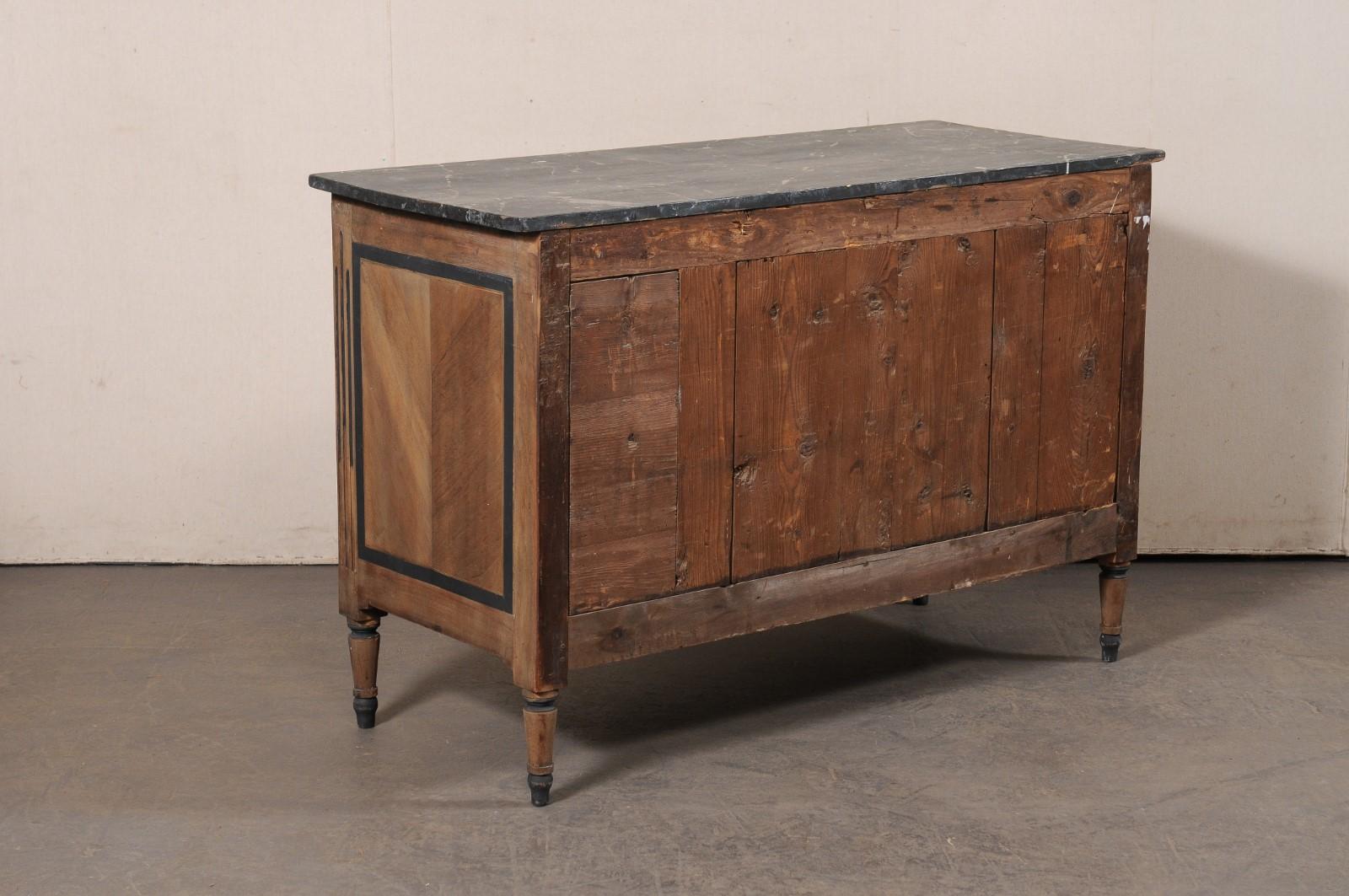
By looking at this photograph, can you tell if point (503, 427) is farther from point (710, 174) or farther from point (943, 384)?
point (943, 384)

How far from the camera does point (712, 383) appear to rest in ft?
11.6

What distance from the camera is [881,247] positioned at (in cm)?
370

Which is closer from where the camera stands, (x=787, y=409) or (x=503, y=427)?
(x=503, y=427)

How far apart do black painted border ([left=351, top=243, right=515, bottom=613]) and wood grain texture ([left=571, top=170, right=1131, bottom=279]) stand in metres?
0.16

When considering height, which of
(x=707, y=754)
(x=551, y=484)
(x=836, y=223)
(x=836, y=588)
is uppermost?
(x=836, y=223)

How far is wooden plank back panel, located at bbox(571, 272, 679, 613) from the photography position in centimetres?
337

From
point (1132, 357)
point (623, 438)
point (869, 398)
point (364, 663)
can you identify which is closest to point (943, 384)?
point (869, 398)

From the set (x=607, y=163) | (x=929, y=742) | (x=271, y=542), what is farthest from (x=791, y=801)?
(x=271, y=542)

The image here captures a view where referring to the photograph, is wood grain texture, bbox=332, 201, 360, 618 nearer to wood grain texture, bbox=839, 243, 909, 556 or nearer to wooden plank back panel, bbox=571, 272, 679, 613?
wooden plank back panel, bbox=571, 272, 679, 613

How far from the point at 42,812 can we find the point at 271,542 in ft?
5.13

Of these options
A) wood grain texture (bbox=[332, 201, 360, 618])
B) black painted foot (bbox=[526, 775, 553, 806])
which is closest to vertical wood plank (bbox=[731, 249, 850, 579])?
black painted foot (bbox=[526, 775, 553, 806])

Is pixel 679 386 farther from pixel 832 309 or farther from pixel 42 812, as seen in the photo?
pixel 42 812

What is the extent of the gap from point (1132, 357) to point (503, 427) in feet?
4.79

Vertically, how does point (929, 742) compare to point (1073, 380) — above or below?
below
